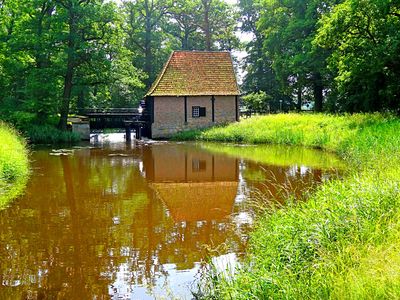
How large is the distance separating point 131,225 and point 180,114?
23.3m

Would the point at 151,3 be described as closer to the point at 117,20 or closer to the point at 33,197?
the point at 117,20

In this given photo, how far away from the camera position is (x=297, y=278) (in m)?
4.30

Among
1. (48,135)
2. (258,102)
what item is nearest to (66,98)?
(48,135)

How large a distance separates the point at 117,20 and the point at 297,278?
2817 cm

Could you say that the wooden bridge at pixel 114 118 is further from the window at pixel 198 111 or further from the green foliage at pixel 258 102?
the green foliage at pixel 258 102

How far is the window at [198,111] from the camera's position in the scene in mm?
31438

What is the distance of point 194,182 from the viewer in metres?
13.1

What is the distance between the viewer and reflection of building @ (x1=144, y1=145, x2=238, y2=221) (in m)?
9.33

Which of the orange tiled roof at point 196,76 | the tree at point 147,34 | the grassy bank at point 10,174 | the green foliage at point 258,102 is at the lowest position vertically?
the grassy bank at point 10,174

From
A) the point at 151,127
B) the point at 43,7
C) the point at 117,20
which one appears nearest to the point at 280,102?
the point at 151,127

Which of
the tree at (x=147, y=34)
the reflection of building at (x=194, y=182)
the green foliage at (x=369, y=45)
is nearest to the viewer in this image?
the reflection of building at (x=194, y=182)

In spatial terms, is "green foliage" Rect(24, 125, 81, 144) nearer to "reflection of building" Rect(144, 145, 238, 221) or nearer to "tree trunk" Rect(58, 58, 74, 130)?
"tree trunk" Rect(58, 58, 74, 130)

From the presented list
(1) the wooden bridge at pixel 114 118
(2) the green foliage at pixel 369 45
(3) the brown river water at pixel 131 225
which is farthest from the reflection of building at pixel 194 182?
(1) the wooden bridge at pixel 114 118

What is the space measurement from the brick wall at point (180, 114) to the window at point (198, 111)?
0.20 m
